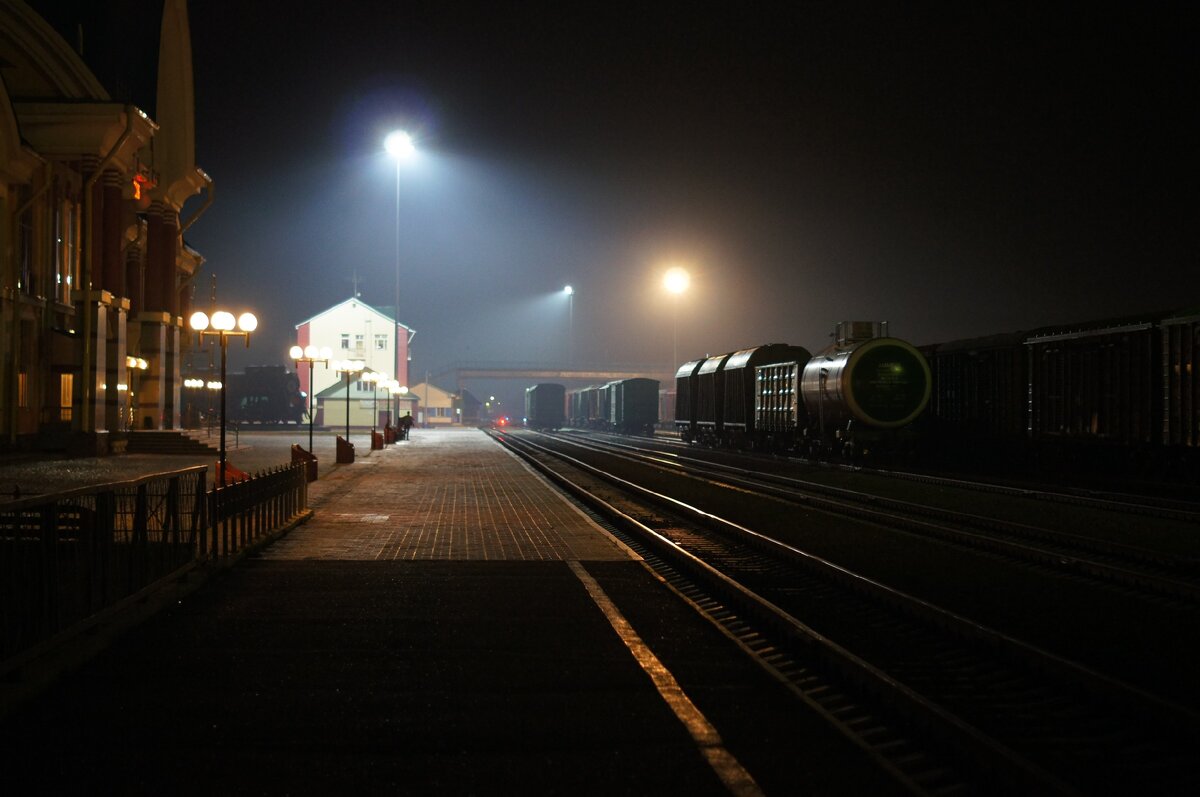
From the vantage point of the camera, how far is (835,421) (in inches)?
1137

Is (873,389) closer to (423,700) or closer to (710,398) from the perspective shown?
(710,398)

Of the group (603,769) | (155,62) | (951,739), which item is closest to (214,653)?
(603,769)

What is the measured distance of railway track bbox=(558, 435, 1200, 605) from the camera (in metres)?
10.1

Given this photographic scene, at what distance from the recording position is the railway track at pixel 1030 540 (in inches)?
396

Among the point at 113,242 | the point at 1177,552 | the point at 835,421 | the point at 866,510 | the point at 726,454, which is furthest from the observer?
the point at 726,454

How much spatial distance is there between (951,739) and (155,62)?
43.3m

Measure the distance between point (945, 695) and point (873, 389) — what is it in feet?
73.0

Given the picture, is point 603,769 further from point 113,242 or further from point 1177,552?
point 113,242

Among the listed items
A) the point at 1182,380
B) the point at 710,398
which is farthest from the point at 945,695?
the point at 710,398

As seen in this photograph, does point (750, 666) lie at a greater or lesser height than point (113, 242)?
lesser

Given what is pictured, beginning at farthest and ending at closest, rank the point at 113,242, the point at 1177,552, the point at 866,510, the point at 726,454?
the point at 726,454 < the point at 113,242 < the point at 866,510 < the point at 1177,552

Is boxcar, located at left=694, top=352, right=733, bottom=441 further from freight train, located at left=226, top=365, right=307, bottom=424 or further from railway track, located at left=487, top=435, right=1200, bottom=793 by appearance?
freight train, located at left=226, top=365, right=307, bottom=424

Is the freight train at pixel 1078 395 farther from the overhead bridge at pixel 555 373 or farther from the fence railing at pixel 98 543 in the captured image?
the overhead bridge at pixel 555 373

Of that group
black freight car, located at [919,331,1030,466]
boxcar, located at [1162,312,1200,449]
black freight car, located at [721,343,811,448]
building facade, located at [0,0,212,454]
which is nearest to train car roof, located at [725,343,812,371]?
black freight car, located at [721,343,811,448]
